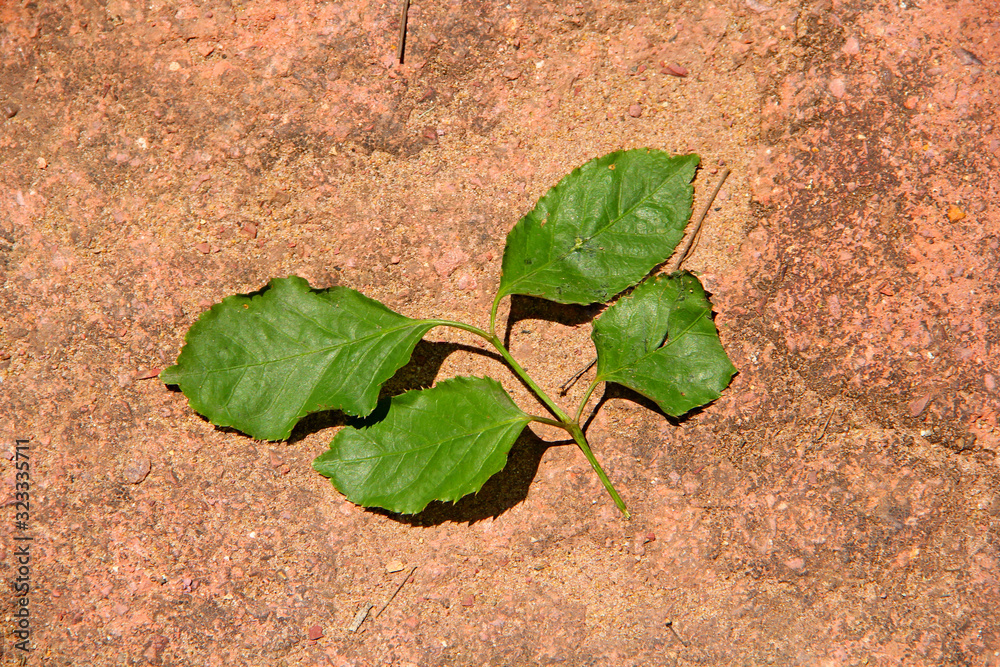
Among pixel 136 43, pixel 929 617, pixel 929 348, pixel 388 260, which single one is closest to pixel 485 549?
pixel 388 260

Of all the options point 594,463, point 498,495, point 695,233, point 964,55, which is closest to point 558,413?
point 594,463

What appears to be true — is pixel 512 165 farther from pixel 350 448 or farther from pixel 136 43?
pixel 136 43

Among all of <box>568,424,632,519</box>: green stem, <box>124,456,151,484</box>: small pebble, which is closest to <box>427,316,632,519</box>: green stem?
<box>568,424,632,519</box>: green stem

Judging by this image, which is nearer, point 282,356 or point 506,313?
point 282,356

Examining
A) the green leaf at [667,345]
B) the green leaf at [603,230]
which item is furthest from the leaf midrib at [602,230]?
the green leaf at [667,345]

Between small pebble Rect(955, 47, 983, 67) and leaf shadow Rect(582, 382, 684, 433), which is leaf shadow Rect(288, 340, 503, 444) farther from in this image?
small pebble Rect(955, 47, 983, 67)

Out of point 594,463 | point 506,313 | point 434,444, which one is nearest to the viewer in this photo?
point 434,444

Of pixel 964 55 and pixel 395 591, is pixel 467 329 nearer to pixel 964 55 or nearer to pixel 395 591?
pixel 395 591
